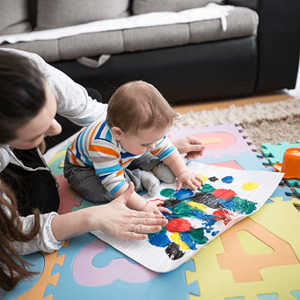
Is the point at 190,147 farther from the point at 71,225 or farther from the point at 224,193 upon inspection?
the point at 71,225

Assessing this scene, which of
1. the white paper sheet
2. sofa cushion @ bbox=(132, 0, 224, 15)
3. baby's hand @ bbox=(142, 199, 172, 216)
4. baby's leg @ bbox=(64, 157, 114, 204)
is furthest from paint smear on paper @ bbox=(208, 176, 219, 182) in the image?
sofa cushion @ bbox=(132, 0, 224, 15)

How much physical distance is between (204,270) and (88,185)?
447 millimetres

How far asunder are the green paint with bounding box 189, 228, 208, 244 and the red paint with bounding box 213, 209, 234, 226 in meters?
0.06

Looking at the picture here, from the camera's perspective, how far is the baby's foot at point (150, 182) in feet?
2.89

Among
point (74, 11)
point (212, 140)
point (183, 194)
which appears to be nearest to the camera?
point (183, 194)

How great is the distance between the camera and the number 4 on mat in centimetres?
62

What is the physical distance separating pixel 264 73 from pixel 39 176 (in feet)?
4.30

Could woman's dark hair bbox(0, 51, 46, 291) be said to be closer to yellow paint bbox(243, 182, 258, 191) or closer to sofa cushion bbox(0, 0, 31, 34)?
yellow paint bbox(243, 182, 258, 191)

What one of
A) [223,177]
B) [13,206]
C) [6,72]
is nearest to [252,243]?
[223,177]

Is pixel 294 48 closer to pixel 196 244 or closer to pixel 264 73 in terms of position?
pixel 264 73

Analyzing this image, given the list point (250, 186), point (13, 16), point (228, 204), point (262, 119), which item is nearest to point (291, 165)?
point (250, 186)

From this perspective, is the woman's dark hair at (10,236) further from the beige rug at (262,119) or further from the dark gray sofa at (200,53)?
the dark gray sofa at (200,53)

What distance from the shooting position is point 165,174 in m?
0.93

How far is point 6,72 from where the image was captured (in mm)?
525
